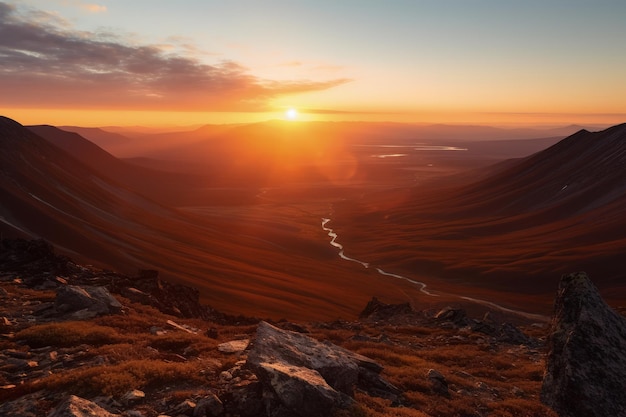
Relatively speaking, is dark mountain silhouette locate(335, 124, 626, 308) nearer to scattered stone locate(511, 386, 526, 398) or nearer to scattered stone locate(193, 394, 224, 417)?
scattered stone locate(511, 386, 526, 398)

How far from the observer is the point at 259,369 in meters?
15.7

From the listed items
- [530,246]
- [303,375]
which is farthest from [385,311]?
[530,246]

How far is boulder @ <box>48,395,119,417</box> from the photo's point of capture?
41.3ft

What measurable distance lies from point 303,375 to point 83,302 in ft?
69.4

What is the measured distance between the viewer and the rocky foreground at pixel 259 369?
15492 millimetres

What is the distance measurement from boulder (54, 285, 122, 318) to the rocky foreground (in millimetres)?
93

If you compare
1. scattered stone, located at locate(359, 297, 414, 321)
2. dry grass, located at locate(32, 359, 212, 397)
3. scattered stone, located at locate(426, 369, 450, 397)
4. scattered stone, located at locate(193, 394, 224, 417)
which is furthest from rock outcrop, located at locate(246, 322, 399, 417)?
scattered stone, located at locate(359, 297, 414, 321)

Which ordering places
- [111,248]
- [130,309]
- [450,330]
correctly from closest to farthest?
Result: [130,309] < [450,330] < [111,248]

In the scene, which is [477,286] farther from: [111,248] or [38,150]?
[38,150]

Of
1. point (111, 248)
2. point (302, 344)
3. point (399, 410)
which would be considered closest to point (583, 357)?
point (399, 410)

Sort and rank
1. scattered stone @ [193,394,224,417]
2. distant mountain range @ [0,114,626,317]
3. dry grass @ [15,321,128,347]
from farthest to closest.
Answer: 1. distant mountain range @ [0,114,626,317]
2. dry grass @ [15,321,128,347]
3. scattered stone @ [193,394,224,417]

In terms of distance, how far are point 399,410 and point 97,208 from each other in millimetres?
136987

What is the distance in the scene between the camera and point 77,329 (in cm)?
2428

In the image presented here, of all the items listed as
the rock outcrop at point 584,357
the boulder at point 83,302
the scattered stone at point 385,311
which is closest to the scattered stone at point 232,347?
the boulder at point 83,302
